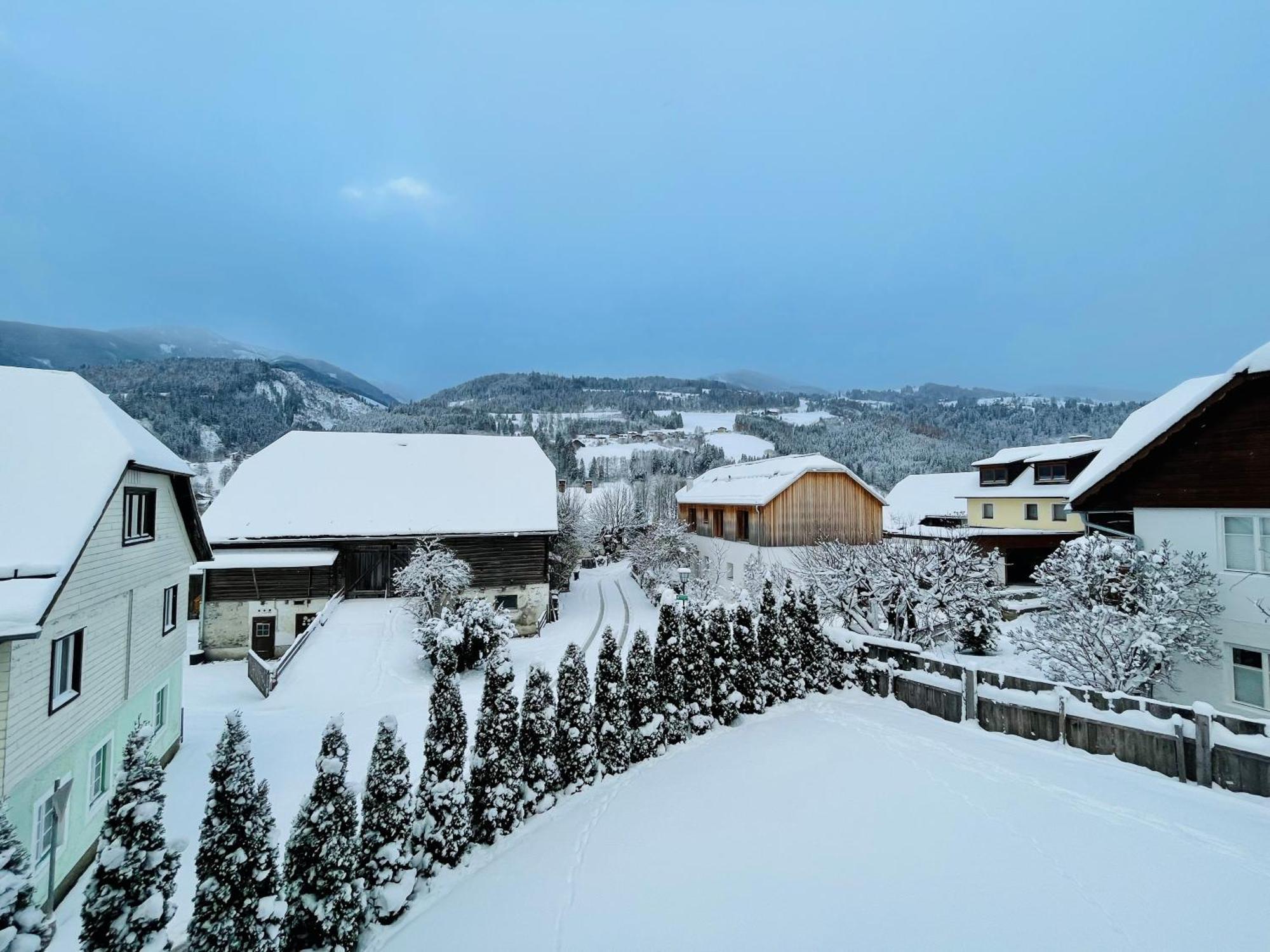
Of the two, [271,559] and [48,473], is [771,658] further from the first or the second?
[271,559]

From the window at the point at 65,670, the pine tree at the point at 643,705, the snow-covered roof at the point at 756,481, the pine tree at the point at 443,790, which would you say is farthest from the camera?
the snow-covered roof at the point at 756,481

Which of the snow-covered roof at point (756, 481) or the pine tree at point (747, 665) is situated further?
the snow-covered roof at point (756, 481)

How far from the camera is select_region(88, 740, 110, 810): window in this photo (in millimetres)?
9383

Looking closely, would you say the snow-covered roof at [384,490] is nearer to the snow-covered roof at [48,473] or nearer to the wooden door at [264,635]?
the wooden door at [264,635]

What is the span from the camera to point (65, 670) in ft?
28.9

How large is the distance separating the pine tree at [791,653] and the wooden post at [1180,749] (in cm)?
615

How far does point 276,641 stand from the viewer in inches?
903

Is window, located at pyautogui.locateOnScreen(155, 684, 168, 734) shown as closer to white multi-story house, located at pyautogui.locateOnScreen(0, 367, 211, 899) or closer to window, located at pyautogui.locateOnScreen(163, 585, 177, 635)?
white multi-story house, located at pyautogui.locateOnScreen(0, 367, 211, 899)

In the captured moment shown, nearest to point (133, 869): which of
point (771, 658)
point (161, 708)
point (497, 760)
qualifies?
point (497, 760)

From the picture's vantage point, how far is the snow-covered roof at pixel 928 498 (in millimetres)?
42438

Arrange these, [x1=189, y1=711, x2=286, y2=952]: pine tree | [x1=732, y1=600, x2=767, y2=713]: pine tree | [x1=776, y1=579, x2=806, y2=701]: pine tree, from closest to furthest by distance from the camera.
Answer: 1. [x1=189, y1=711, x2=286, y2=952]: pine tree
2. [x1=732, y1=600, x2=767, y2=713]: pine tree
3. [x1=776, y1=579, x2=806, y2=701]: pine tree

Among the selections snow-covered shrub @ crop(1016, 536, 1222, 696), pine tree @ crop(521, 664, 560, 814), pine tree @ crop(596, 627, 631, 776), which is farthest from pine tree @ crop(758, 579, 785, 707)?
pine tree @ crop(521, 664, 560, 814)

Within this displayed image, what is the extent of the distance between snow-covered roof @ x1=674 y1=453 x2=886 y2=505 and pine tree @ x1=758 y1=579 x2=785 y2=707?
18790mm

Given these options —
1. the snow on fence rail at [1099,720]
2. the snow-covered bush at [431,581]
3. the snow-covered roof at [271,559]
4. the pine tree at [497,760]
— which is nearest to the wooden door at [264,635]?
the snow-covered roof at [271,559]
